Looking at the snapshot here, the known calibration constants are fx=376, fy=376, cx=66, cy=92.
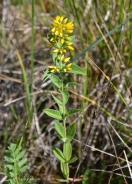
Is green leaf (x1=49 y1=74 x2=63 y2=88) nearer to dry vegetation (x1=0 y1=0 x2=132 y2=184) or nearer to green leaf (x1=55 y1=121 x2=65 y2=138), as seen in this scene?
green leaf (x1=55 y1=121 x2=65 y2=138)

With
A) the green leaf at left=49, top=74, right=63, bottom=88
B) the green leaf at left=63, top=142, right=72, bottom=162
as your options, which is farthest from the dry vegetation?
the green leaf at left=49, top=74, right=63, bottom=88

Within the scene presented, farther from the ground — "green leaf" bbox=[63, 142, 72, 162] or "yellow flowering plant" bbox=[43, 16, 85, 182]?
"yellow flowering plant" bbox=[43, 16, 85, 182]

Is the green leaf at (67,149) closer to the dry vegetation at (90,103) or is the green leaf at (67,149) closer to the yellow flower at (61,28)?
the dry vegetation at (90,103)

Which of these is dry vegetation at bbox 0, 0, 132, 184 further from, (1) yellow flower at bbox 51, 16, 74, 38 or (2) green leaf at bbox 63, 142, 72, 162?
(1) yellow flower at bbox 51, 16, 74, 38

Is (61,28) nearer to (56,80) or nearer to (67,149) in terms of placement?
(56,80)

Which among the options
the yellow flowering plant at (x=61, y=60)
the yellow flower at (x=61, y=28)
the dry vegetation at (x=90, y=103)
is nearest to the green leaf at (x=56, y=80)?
the yellow flowering plant at (x=61, y=60)

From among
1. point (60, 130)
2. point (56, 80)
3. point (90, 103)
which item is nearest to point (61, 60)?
point (56, 80)

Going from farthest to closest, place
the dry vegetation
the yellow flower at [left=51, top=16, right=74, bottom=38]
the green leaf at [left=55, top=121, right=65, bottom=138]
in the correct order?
the dry vegetation < the green leaf at [left=55, top=121, right=65, bottom=138] < the yellow flower at [left=51, top=16, right=74, bottom=38]

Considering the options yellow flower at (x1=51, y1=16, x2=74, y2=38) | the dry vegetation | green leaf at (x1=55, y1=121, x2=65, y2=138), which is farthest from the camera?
the dry vegetation

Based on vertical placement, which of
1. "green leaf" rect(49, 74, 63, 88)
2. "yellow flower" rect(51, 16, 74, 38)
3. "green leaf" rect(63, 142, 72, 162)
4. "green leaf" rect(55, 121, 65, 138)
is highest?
"yellow flower" rect(51, 16, 74, 38)

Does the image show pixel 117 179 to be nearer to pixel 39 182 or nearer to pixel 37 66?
pixel 39 182

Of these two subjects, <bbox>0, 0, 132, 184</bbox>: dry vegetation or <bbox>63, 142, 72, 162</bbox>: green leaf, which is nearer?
<bbox>63, 142, 72, 162</bbox>: green leaf

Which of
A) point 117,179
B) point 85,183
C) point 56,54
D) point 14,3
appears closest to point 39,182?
point 85,183
